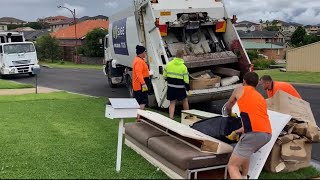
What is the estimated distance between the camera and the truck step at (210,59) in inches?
433

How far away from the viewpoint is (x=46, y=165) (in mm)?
6355

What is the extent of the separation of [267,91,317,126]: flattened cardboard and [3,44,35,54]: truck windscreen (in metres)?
22.1

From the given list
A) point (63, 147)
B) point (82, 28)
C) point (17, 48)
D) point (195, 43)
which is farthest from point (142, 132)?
point (82, 28)

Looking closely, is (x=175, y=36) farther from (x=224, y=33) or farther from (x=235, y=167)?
(x=235, y=167)

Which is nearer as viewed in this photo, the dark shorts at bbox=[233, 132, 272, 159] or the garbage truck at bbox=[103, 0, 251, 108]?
the dark shorts at bbox=[233, 132, 272, 159]

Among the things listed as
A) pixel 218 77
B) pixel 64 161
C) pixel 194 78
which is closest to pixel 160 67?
pixel 194 78

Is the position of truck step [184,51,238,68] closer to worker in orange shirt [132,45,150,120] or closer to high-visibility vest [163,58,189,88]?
high-visibility vest [163,58,189,88]

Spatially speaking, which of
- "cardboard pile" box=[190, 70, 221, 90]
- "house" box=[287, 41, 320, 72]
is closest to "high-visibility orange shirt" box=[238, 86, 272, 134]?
"cardboard pile" box=[190, 70, 221, 90]

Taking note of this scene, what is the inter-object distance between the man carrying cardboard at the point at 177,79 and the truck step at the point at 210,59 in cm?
98

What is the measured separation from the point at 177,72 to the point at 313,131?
13.6ft

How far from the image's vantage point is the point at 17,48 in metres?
26.7

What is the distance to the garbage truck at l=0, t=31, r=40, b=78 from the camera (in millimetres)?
26031

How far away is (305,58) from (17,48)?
955 inches

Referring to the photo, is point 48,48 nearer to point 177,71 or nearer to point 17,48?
point 17,48
